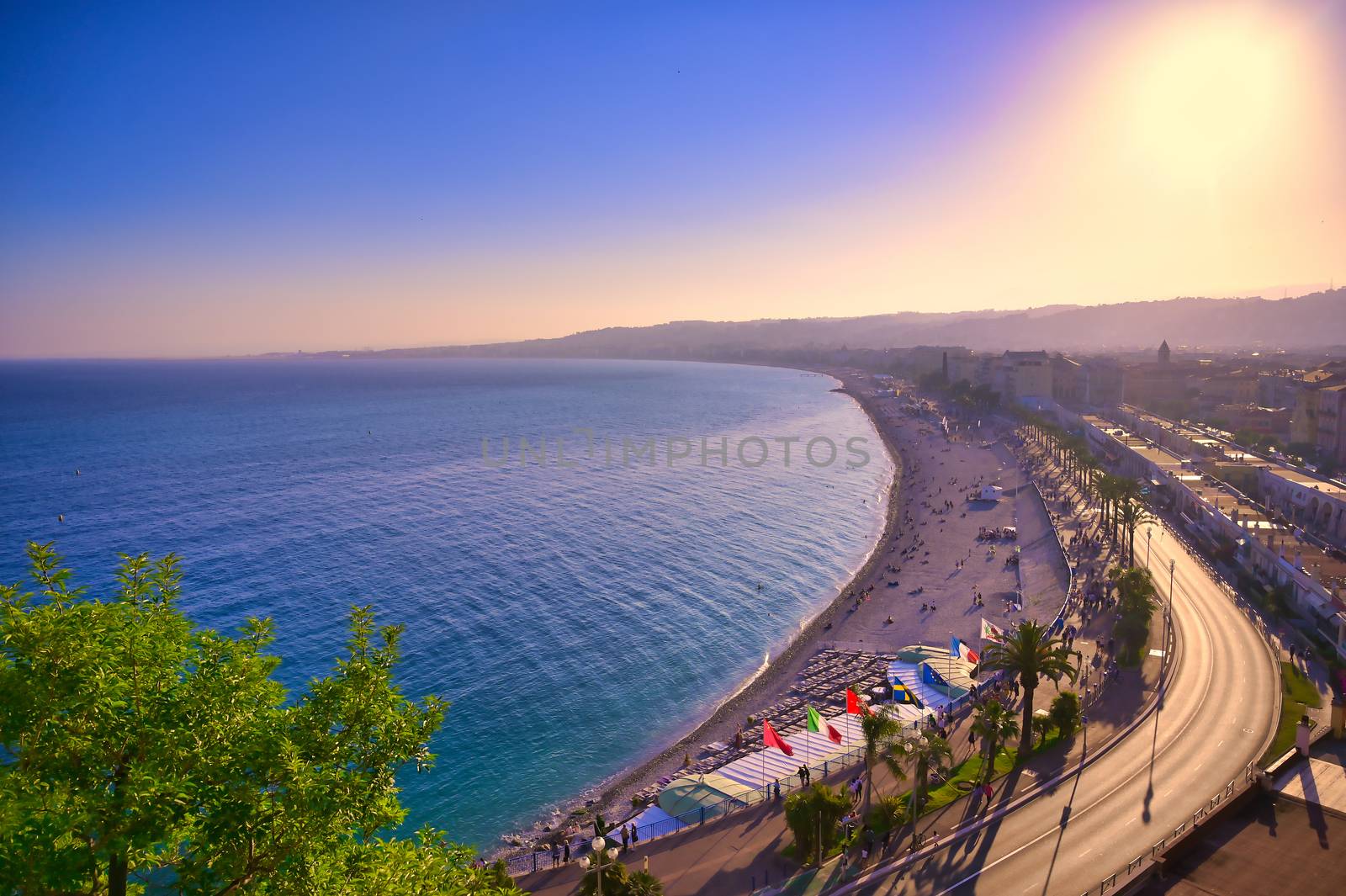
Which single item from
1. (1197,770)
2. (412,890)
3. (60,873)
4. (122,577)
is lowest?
(1197,770)

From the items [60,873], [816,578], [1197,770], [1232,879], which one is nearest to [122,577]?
[60,873]

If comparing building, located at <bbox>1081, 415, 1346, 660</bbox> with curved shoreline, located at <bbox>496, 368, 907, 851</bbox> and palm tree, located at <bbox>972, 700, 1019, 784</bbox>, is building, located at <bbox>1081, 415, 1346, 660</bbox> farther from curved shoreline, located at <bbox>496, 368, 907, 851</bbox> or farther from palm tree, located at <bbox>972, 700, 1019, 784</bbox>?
curved shoreline, located at <bbox>496, 368, 907, 851</bbox>

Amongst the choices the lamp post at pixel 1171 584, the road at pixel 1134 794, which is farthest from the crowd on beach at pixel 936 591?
the road at pixel 1134 794

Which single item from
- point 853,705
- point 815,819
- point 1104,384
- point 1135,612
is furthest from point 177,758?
point 1104,384

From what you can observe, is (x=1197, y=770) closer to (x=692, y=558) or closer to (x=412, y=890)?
(x=412, y=890)

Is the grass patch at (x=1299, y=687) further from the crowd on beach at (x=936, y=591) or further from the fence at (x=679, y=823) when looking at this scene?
the fence at (x=679, y=823)

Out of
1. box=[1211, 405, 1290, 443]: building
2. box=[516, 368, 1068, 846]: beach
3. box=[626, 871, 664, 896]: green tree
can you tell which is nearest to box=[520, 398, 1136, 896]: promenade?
box=[516, 368, 1068, 846]: beach

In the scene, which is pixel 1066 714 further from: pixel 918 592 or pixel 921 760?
pixel 918 592
